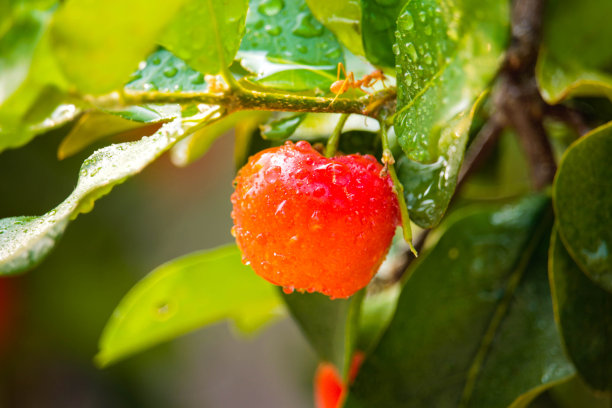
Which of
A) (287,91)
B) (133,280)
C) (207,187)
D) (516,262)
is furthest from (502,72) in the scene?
(207,187)

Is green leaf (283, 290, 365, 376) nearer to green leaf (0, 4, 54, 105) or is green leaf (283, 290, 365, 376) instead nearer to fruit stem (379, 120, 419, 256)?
fruit stem (379, 120, 419, 256)

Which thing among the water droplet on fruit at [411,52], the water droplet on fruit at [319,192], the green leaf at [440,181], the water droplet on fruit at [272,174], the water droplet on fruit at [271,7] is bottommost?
the green leaf at [440,181]

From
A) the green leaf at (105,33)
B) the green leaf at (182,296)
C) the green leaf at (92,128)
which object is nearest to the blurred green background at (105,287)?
the green leaf at (182,296)

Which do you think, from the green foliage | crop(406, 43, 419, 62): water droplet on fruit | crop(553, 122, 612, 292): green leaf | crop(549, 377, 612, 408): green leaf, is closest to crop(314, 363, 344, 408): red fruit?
the green foliage

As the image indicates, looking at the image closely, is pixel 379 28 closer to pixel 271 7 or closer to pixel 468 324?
pixel 271 7

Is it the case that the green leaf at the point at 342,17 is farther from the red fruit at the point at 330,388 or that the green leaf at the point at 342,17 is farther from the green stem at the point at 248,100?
the red fruit at the point at 330,388

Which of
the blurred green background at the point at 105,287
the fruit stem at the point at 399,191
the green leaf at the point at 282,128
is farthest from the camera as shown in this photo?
the blurred green background at the point at 105,287

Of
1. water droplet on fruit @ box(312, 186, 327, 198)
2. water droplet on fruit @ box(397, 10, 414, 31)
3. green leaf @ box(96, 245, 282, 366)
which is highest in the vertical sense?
water droplet on fruit @ box(397, 10, 414, 31)
